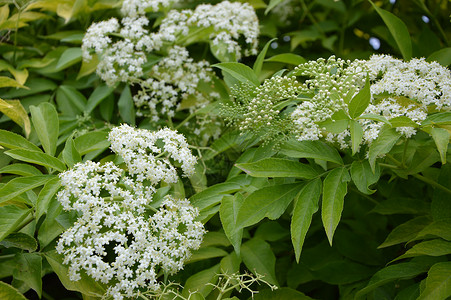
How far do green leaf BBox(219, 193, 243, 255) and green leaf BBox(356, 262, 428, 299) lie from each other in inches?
17.9

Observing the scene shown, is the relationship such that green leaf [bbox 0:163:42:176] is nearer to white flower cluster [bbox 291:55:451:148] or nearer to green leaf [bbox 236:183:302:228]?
green leaf [bbox 236:183:302:228]

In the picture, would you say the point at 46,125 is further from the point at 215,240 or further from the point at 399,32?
the point at 399,32

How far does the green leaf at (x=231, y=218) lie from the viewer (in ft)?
4.45

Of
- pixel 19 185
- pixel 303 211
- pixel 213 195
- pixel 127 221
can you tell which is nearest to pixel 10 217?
pixel 19 185

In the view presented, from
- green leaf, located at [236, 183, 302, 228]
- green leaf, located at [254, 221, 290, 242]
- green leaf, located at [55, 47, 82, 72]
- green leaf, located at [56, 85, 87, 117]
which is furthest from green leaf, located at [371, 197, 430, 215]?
green leaf, located at [55, 47, 82, 72]

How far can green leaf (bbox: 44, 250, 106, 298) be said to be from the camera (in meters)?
→ 1.37

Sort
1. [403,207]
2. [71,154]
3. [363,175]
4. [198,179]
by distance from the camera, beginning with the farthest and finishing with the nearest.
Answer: [198,179] < [403,207] < [71,154] < [363,175]

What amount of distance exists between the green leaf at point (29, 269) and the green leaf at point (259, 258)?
26.7 inches

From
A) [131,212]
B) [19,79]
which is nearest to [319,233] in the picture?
[131,212]

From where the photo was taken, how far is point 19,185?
1345 millimetres

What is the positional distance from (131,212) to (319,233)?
1.03m

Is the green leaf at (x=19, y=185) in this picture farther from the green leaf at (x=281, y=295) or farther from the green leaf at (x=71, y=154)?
the green leaf at (x=281, y=295)

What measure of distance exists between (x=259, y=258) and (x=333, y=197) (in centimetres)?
43

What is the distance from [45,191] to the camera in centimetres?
133
